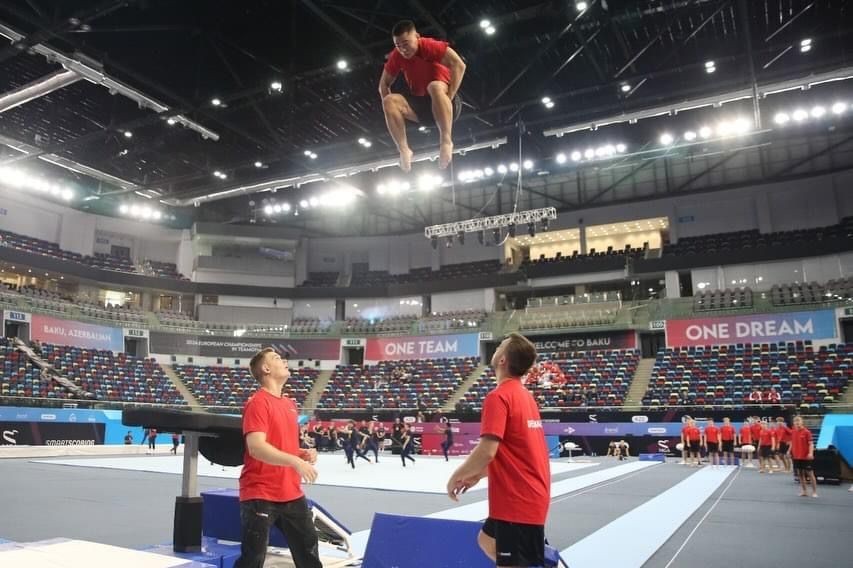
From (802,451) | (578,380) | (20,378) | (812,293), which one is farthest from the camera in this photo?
(578,380)

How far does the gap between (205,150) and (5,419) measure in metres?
12.4

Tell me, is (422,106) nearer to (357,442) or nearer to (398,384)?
(357,442)

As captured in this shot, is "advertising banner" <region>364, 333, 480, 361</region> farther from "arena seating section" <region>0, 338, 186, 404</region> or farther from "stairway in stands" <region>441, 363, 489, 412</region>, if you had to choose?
"arena seating section" <region>0, 338, 186, 404</region>

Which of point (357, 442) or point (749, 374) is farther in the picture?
point (749, 374)

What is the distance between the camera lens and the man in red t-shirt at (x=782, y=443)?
15062mm

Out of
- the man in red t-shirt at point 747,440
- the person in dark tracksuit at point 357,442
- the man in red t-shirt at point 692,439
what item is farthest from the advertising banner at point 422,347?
the man in red t-shirt at point 747,440

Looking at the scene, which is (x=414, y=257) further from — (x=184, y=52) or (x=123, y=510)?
(x=123, y=510)

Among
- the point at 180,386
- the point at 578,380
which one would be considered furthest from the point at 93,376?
the point at 578,380

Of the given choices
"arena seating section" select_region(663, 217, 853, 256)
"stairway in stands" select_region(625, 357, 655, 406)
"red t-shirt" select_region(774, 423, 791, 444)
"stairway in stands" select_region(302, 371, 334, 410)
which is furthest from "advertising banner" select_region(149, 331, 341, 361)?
"red t-shirt" select_region(774, 423, 791, 444)

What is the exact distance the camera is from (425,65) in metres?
4.67

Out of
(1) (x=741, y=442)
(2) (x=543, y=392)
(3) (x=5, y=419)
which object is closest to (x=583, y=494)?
(1) (x=741, y=442)

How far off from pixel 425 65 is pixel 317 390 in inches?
1196

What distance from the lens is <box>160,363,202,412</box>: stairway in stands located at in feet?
101

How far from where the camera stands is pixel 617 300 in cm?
2981
